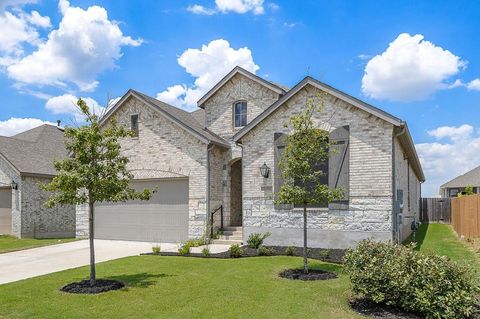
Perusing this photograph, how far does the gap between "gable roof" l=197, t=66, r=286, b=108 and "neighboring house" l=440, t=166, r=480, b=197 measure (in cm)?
3174

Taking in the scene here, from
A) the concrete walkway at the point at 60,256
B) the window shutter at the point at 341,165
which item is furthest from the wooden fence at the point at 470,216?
the concrete walkway at the point at 60,256

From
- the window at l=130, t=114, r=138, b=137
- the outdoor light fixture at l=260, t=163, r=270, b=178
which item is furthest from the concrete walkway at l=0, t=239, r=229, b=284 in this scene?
the window at l=130, t=114, r=138, b=137

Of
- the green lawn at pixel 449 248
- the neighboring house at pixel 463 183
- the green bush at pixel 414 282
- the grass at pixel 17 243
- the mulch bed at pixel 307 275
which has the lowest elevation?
the grass at pixel 17 243

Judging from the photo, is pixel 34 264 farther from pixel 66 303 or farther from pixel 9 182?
pixel 9 182

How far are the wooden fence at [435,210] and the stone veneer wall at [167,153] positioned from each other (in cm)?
2182

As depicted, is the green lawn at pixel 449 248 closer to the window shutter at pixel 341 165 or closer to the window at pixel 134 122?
the window shutter at pixel 341 165

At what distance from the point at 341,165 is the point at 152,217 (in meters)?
8.08

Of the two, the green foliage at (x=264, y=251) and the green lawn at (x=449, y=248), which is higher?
the green foliage at (x=264, y=251)

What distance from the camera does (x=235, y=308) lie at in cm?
694

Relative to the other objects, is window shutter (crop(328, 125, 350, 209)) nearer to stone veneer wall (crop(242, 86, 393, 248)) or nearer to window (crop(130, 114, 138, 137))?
stone veneer wall (crop(242, 86, 393, 248))

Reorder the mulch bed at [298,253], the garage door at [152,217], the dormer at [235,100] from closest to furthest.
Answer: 1. the mulch bed at [298,253]
2. the garage door at [152,217]
3. the dormer at [235,100]

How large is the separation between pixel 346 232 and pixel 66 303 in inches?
338

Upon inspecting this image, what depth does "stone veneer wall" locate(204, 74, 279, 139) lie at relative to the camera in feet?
55.7

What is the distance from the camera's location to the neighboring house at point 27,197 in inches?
781
